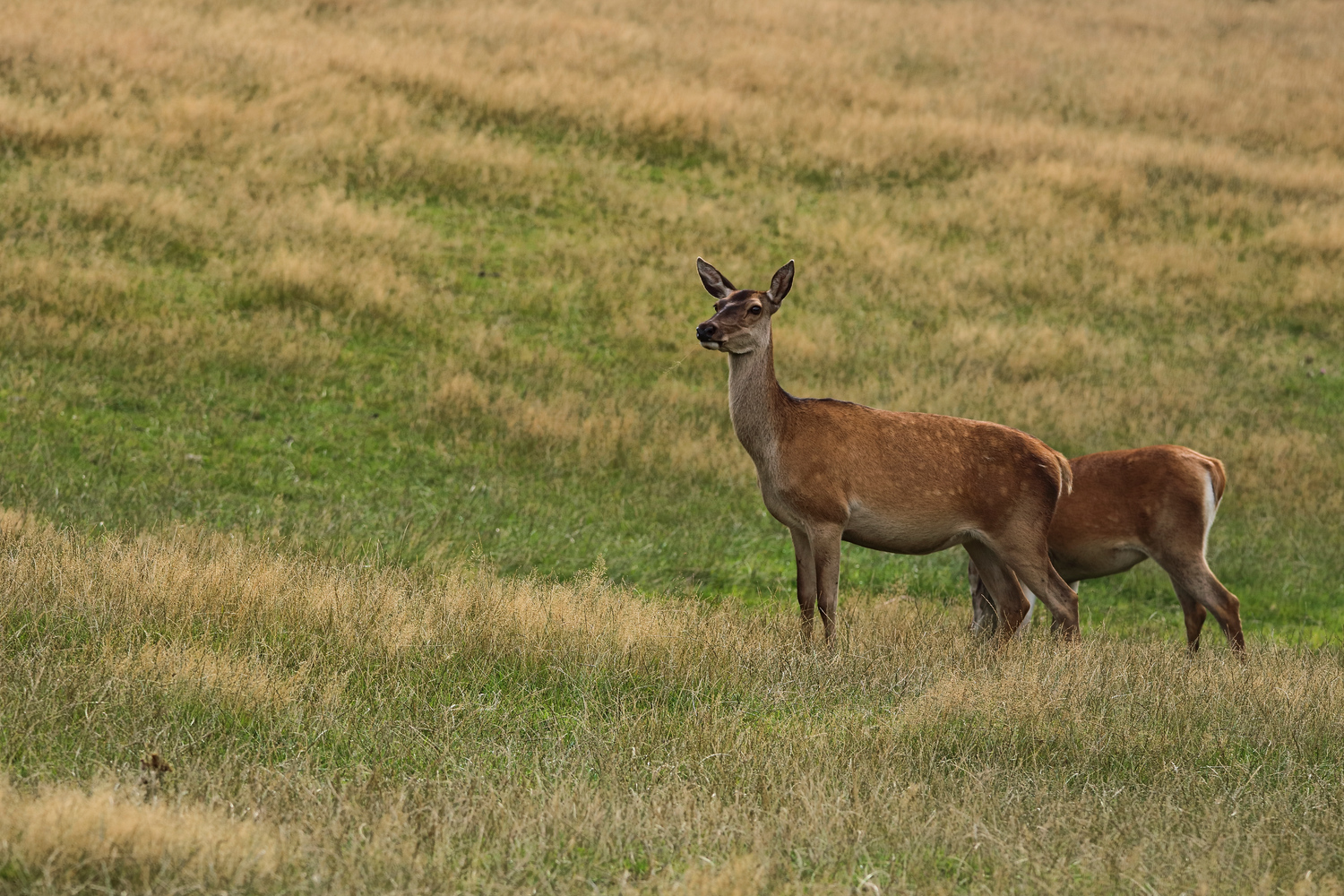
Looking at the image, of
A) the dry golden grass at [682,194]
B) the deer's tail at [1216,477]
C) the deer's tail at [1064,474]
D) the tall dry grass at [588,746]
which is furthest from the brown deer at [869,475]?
the dry golden grass at [682,194]

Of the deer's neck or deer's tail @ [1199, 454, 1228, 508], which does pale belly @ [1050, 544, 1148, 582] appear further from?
the deer's neck

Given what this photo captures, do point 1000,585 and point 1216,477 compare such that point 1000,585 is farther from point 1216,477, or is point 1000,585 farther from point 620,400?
point 620,400

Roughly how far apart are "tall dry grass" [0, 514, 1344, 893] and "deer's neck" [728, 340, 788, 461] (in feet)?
3.32

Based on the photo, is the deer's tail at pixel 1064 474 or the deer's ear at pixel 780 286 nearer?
the deer's ear at pixel 780 286

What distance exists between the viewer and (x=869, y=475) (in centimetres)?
797

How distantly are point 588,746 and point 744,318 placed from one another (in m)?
3.11

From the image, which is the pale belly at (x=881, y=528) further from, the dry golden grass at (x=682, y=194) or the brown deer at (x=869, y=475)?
the dry golden grass at (x=682, y=194)

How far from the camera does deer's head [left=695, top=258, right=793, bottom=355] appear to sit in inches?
307

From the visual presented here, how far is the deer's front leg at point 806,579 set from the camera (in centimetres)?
791

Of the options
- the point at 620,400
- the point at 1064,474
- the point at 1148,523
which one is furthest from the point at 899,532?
the point at 620,400

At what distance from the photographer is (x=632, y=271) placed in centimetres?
1764

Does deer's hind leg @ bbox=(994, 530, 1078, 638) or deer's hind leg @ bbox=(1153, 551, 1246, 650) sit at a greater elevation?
deer's hind leg @ bbox=(994, 530, 1078, 638)

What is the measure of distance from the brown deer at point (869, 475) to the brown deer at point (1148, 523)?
898mm

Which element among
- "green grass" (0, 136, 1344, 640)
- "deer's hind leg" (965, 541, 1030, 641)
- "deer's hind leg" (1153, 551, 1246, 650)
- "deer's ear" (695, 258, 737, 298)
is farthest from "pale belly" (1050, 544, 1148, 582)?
"deer's ear" (695, 258, 737, 298)
